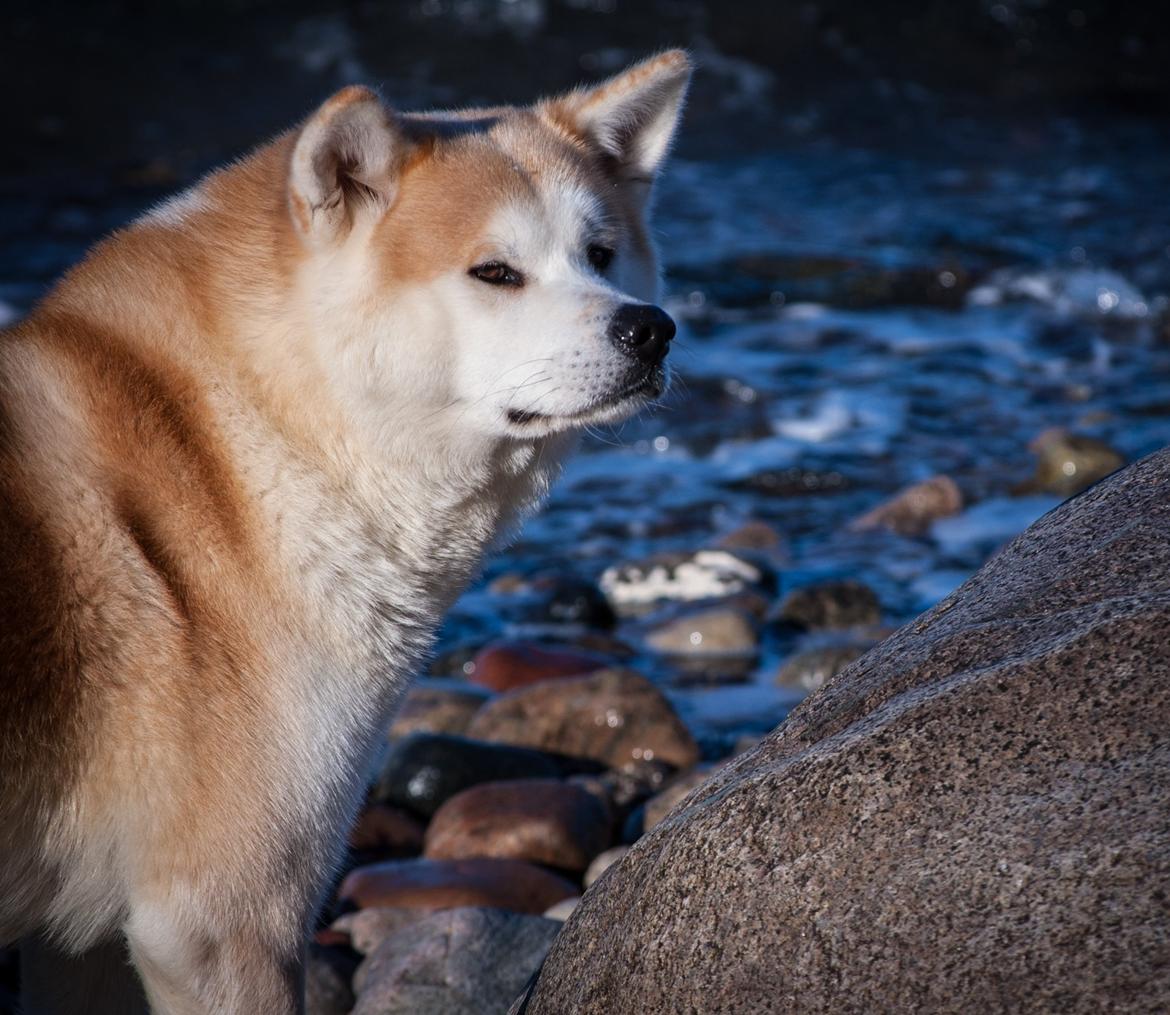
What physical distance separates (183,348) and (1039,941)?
2.08 meters

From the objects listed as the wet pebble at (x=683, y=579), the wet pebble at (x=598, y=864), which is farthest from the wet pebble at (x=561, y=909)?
the wet pebble at (x=683, y=579)

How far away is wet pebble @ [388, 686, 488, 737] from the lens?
6.26m

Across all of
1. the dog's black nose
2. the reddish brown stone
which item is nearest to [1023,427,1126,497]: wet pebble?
the reddish brown stone

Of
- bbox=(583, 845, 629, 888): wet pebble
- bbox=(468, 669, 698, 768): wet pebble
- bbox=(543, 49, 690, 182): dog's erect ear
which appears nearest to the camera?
bbox=(543, 49, 690, 182): dog's erect ear

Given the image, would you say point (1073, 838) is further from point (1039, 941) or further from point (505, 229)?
point (505, 229)

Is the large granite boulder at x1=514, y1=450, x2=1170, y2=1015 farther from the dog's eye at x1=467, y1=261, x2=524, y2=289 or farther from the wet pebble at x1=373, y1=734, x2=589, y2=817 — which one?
the wet pebble at x1=373, y1=734, x2=589, y2=817

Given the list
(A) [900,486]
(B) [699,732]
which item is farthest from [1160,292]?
(B) [699,732]

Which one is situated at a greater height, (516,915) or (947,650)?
(947,650)

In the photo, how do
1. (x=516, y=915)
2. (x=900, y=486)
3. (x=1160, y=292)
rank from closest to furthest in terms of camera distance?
(x=516, y=915) < (x=900, y=486) < (x=1160, y=292)

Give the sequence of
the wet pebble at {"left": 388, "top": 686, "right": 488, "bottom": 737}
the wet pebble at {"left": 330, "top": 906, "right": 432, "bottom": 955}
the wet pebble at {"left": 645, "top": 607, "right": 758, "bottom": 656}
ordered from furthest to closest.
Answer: the wet pebble at {"left": 645, "top": 607, "right": 758, "bottom": 656}, the wet pebble at {"left": 388, "top": 686, "right": 488, "bottom": 737}, the wet pebble at {"left": 330, "top": 906, "right": 432, "bottom": 955}

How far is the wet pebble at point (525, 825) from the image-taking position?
5.10 m

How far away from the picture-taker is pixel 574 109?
3869mm

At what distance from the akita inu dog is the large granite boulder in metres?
0.71

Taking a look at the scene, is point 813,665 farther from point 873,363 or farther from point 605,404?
point 873,363
